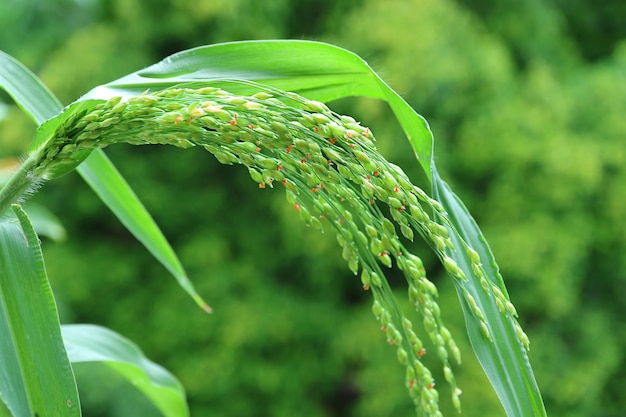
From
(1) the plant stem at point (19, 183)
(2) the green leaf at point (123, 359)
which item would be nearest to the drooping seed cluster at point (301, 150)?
(1) the plant stem at point (19, 183)

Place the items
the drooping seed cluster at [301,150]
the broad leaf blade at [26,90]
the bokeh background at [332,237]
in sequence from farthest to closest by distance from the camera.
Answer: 1. the bokeh background at [332,237]
2. the broad leaf blade at [26,90]
3. the drooping seed cluster at [301,150]

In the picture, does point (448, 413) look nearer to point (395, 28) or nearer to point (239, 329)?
point (239, 329)

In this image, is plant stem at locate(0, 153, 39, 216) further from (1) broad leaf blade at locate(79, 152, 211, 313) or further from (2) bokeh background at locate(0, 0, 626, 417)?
(2) bokeh background at locate(0, 0, 626, 417)

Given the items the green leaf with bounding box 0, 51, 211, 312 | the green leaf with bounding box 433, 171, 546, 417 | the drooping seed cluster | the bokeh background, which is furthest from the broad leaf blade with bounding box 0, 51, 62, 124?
the bokeh background

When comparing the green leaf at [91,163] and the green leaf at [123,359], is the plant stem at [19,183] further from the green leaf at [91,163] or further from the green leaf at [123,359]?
the green leaf at [123,359]

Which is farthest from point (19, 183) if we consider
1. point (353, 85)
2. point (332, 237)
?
point (332, 237)

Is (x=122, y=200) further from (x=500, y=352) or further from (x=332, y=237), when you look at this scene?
(x=332, y=237)
